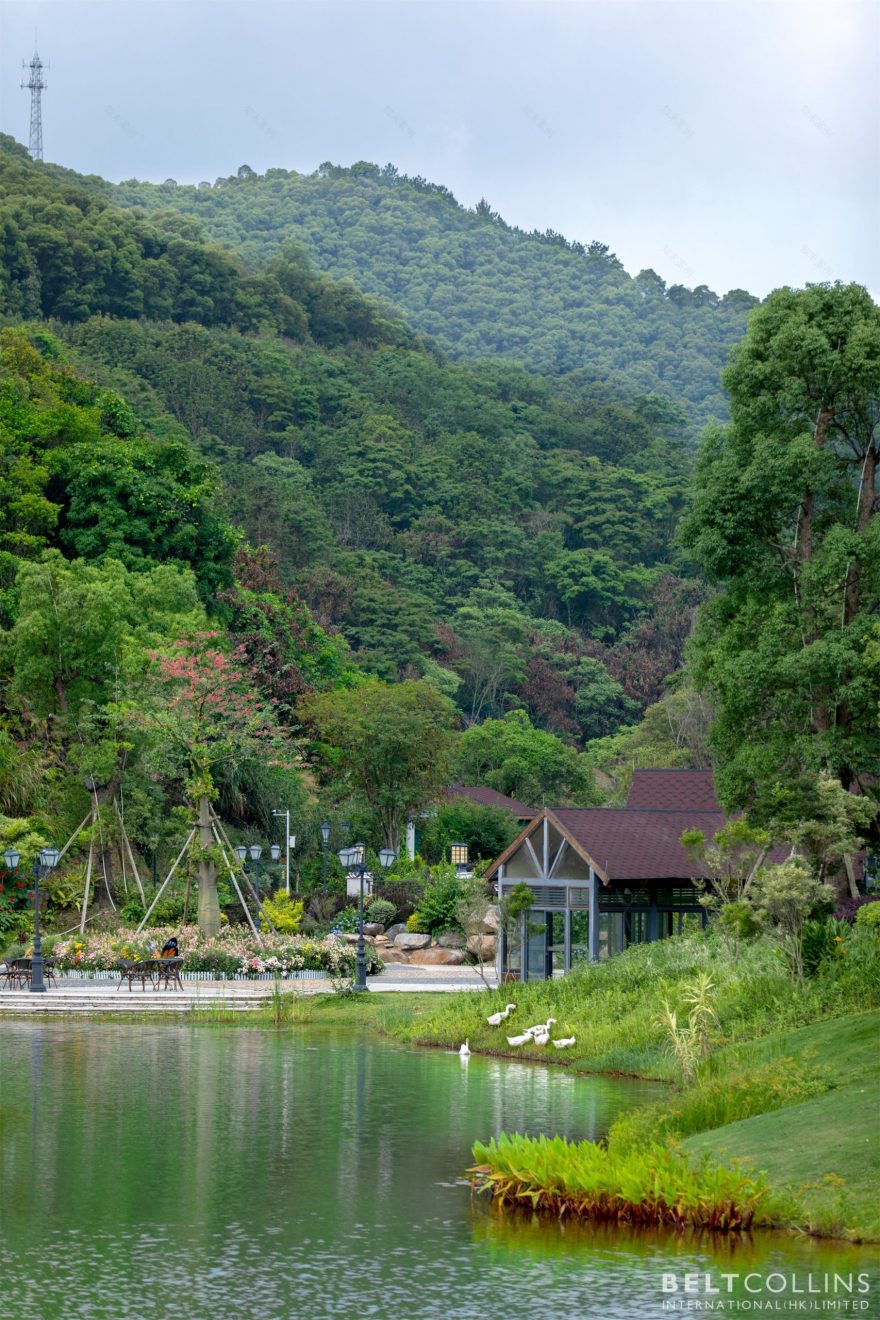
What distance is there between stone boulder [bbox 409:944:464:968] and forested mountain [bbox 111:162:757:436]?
337 feet

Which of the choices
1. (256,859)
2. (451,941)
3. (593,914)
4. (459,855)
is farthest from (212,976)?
(459,855)

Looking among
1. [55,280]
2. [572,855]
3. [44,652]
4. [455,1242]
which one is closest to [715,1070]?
[455,1242]

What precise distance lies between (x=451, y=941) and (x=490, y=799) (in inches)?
666

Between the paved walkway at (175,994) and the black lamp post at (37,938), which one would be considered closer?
the paved walkway at (175,994)

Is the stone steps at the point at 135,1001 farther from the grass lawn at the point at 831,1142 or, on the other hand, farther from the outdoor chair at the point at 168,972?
the grass lawn at the point at 831,1142

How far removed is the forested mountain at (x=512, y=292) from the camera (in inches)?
6432

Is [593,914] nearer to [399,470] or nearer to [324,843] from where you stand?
[324,843]

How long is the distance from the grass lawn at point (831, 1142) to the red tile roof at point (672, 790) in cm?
2320

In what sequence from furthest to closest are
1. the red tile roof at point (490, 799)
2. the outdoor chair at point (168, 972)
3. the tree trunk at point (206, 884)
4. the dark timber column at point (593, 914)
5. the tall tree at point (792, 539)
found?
1. the red tile roof at point (490, 799)
2. the tree trunk at point (206, 884)
3. the outdoor chair at point (168, 972)
4. the dark timber column at point (593, 914)
5. the tall tree at point (792, 539)

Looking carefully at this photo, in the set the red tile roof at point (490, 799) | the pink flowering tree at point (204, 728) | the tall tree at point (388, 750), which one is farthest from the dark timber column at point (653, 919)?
the red tile roof at point (490, 799)

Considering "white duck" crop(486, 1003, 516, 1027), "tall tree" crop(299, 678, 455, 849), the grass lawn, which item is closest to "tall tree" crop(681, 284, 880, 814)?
"white duck" crop(486, 1003, 516, 1027)

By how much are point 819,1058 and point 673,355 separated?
15124 centimetres

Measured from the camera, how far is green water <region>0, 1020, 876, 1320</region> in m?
13.4

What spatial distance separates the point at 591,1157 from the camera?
16.2 m
